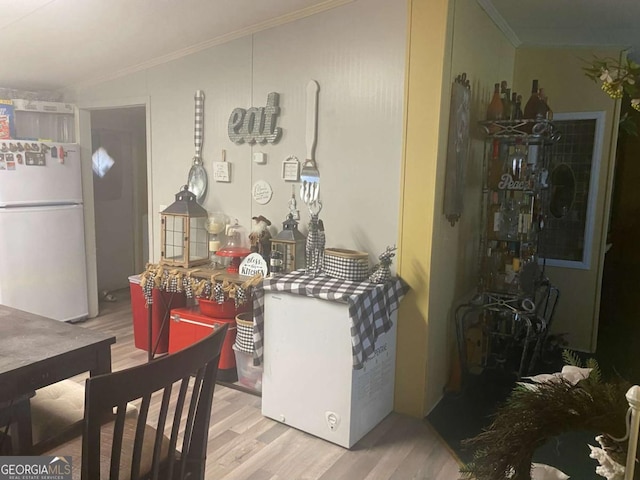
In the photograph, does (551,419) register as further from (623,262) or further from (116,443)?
(623,262)

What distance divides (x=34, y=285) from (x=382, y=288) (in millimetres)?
3012

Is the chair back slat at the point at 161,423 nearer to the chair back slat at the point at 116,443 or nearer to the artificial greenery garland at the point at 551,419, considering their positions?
the chair back slat at the point at 116,443

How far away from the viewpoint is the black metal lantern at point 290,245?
303cm

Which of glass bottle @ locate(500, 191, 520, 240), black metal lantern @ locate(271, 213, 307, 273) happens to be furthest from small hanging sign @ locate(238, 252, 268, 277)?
glass bottle @ locate(500, 191, 520, 240)

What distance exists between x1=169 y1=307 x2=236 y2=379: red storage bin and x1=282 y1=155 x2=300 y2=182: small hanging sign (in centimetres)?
A: 98

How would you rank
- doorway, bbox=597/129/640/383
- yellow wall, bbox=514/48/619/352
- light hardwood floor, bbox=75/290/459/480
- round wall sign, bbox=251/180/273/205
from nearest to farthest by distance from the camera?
light hardwood floor, bbox=75/290/459/480 → round wall sign, bbox=251/180/273/205 → yellow wall, bbox=514/48/619/352 → doorway, bbox=597/129/640/383

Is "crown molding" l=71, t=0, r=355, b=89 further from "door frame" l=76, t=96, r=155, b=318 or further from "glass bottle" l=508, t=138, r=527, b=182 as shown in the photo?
"glass bottle" l=508, t=138, r=527, b=182

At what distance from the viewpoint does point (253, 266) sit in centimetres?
312

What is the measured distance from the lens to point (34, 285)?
4.02 meters

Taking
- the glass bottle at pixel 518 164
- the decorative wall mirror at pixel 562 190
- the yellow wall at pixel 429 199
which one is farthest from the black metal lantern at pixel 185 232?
the decorative wall mirror at pixel 562 190

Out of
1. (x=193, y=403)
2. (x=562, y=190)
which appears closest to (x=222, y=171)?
(x=193, y=403)

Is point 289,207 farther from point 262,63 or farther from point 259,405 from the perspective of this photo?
point 259,405

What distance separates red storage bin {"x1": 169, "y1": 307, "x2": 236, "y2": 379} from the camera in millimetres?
3168

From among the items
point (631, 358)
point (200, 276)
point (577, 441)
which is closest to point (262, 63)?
point (200, 276)
